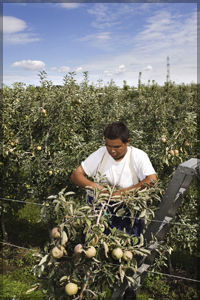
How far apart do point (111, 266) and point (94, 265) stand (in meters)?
0.14

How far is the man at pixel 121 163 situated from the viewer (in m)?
2.05

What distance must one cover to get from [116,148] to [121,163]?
151mm

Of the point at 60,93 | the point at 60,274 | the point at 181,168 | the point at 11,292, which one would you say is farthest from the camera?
the point at 60,93

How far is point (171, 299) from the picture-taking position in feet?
10.7

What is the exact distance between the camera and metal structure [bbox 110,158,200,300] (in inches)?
72.7

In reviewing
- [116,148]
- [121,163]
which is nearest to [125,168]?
[121,163]

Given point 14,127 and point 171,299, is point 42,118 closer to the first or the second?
point 14,127

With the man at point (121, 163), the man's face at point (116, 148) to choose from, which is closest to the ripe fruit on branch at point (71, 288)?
the man at point (121, 163)

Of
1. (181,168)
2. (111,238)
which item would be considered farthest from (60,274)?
(181,168)

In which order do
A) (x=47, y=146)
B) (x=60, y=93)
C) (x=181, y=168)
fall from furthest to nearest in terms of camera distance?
(x=47, y=146) → (x=60, y=93) → (x=181, y=168)

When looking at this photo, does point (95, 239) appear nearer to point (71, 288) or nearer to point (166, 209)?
point (71, 288)

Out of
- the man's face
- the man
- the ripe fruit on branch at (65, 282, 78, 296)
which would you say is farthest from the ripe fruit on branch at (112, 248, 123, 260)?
the man's face

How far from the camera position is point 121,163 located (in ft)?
7.05

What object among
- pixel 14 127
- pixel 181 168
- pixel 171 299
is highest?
pixel 14 127
